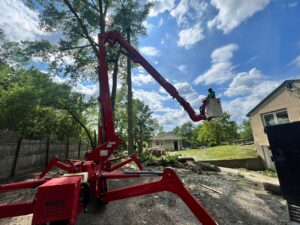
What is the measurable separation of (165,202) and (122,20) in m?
12.8

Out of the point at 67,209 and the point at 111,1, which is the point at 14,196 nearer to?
the point at 67,209

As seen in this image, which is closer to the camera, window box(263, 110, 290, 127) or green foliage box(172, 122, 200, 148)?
window box(263, 110, 290, 127)

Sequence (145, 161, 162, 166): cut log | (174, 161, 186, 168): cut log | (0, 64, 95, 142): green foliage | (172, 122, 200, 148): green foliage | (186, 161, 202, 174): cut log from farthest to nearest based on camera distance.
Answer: (172, 122, 200, 148): green foliage → (145, 161, 162, 166): cut log → (174, 161, 186, 168): cut log → (186, 161, 202, 174): cut log → (0, 64, 95, 142): green foliage

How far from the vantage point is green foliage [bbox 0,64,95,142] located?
7.47 metres

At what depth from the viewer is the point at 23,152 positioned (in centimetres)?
762

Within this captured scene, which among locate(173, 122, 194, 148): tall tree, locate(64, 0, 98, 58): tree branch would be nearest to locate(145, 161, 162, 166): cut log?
Answer: locate(64, 0, 98, 58): tree branch

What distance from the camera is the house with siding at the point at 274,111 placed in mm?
13336

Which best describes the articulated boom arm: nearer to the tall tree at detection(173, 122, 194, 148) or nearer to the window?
the window

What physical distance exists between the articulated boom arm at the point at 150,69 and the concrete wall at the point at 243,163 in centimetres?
1040

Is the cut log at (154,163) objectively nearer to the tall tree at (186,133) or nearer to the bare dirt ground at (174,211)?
the bare dirt ground at (174,211)

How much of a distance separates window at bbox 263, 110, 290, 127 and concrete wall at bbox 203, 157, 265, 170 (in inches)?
138

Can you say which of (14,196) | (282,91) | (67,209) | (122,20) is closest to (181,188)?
(67,209)

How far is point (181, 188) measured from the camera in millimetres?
2219

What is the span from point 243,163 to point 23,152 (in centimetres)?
1584
